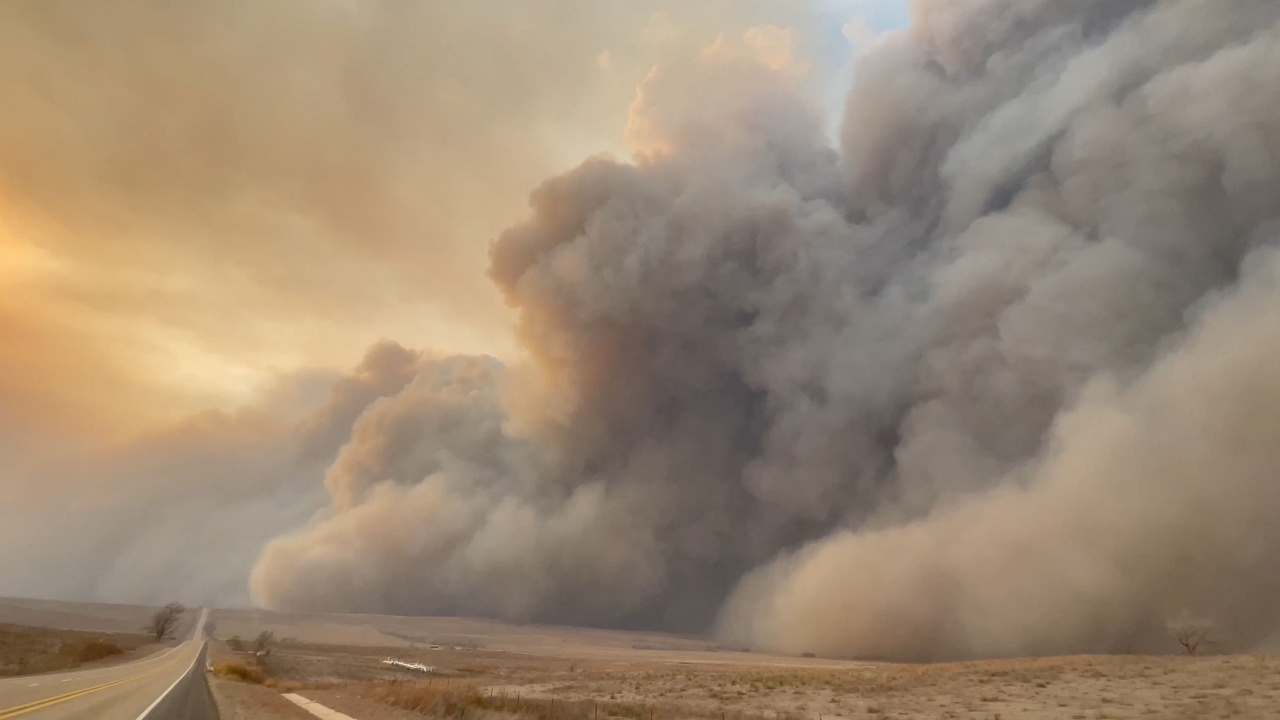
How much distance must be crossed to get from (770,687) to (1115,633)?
103 feet

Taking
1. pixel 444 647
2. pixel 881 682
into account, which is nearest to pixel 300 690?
pixel 881 682

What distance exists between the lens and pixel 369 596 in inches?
4360

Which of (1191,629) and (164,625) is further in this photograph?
(164,625)

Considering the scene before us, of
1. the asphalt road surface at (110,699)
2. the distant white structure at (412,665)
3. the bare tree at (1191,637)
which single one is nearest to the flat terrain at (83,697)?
the asphalt road surface at (110,699)

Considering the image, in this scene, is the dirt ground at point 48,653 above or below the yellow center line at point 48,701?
below

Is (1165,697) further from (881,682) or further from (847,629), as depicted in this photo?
(847,629)

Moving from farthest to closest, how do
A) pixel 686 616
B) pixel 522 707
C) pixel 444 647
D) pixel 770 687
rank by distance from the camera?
pixel 686 616
pixel 444 647
pixel 770 687
pixel 522 707

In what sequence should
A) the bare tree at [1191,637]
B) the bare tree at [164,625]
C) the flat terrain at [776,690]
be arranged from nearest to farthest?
the flat terrain at [776,690]
the bare tree at [1191,637]
the bare tree at [164,625]

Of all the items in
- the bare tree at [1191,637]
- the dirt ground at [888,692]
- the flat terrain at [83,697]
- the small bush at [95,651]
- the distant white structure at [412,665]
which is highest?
the bare tree at [1191,637]

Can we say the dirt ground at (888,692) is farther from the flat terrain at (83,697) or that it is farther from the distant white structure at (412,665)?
the flat terrain at (83,697)

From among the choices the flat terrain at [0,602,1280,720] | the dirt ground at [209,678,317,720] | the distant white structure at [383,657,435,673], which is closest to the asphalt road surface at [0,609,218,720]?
the dirt ground at [209,678,317,720]

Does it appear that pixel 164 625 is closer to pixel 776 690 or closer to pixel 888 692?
pixel 776 690

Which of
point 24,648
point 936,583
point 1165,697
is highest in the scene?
point 936,583

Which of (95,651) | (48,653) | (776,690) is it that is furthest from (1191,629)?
(95,651)
